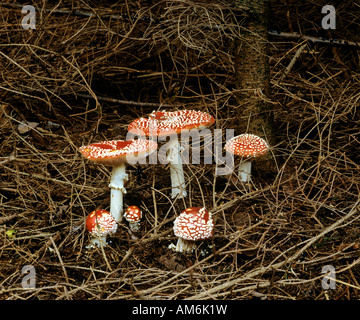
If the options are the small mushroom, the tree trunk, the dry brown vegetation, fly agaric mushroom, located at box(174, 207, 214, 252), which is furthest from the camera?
the tree trunk

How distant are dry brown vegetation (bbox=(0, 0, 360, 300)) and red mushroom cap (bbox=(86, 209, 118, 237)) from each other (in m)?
0.17

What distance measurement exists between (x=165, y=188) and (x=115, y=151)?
0.74 metres

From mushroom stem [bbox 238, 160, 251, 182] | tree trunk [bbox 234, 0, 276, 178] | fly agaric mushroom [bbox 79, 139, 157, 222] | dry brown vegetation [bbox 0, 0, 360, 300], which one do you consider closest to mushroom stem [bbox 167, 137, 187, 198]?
dry brown vegetation [bbox 0, 0, 360, 300]

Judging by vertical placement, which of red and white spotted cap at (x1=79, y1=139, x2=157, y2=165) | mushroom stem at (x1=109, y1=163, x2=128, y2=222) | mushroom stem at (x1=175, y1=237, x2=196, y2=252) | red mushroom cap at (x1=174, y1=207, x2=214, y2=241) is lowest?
mushroom stem at (x1=175, y1=237, x2=196, y2=252)

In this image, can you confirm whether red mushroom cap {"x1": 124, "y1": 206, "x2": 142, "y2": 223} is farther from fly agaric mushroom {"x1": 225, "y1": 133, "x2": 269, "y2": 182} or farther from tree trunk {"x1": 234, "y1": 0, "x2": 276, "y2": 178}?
tree trunk {"x1": 234, "y1": 0, "x2": 276, "y2": 178}

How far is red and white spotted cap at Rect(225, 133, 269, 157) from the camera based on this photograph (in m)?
3.26

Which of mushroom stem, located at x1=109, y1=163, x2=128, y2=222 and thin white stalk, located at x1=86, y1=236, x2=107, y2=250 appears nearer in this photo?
thin white stalk, located at x1=86, y1=236, x2=107, y2=250

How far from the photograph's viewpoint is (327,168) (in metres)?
3.29

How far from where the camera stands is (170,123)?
10.0 feet

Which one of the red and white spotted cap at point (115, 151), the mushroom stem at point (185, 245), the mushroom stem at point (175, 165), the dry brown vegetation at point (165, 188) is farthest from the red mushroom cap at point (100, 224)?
the mushroom stem at point (175, 165)

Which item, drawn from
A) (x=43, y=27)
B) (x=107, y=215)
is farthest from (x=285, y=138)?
Answer: (x=43, y=27)

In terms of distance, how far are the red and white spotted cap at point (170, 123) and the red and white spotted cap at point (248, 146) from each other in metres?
0.36

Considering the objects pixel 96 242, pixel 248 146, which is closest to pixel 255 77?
pixel 248 146

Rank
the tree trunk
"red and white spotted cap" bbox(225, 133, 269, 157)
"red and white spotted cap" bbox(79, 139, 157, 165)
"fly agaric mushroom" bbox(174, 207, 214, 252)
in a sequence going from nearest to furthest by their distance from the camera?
"fly agaric mushroom" bbox(174, 207, 214, 252) → "red and white spotted cap" bbox(79, 139, 157, 165) → "red and white spotted cap" bbox(225, 133, 269, 157) → the tree trunk
